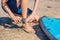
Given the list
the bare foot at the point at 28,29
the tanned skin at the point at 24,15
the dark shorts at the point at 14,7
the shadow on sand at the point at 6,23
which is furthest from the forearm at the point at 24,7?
the shadow on sand at the point at 6,23

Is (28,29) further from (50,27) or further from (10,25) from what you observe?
(10,25)

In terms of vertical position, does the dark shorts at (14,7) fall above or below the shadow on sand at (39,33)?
above

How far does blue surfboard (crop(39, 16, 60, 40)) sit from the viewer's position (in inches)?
105

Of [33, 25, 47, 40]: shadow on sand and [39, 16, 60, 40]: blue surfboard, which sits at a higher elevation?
[39, 16, 60, 40]: blue surfboard

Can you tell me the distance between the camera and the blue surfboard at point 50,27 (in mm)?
2663

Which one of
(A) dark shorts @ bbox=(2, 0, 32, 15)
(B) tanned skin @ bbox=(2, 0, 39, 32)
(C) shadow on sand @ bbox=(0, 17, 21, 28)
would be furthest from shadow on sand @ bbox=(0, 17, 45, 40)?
(A) dark shorts @ bbox=(2, 0, 32, 15)

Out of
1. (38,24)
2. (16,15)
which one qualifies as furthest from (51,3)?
(16,15)

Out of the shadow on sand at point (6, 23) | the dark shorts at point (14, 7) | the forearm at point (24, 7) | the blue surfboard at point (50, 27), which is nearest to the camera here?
the blue surfboard at point (50, 27)

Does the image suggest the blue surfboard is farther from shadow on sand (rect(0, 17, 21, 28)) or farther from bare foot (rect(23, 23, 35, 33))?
shadow on sand (rect(0, 17, 21, 28))

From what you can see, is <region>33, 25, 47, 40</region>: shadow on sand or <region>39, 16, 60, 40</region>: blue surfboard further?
<region>33, 25, 47, 40</region>: shadow on sand

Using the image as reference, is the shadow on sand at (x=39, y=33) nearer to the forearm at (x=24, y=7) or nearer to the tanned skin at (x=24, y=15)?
the tanned skin at (x=24, y=15)

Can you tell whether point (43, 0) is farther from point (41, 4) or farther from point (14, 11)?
point (14, 11)

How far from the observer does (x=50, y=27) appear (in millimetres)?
2938

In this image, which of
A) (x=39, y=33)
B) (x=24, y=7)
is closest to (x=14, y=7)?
(x=24, y=7)
